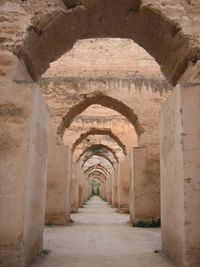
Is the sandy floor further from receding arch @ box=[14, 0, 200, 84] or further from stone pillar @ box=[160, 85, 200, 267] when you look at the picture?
receding arch @ box=[14, 0, 200, 84]

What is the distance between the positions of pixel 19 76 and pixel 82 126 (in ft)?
30.6

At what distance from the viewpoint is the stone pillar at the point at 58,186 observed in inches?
323

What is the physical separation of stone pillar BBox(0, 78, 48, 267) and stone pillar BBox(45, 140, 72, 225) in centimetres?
441

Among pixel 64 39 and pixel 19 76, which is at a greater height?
pixel 64 39

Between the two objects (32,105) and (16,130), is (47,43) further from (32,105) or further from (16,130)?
(16,130)

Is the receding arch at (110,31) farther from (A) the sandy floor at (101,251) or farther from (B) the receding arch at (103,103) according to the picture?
(B) the receding arch at (103,103)

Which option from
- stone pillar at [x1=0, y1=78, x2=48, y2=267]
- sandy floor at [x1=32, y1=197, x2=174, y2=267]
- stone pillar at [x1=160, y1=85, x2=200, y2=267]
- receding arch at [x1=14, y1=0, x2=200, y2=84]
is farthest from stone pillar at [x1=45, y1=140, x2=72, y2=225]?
stone pillar at [x1=160, y1=85, x2=200, y2=267]

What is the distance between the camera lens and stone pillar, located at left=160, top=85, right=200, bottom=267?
10.7 ft

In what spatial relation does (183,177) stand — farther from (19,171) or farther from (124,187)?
(124,187)

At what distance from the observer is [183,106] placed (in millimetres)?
3559

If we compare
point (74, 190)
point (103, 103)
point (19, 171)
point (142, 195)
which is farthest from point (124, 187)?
point (19, 171)

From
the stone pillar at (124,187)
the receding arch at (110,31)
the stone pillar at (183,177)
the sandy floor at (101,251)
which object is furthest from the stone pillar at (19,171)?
the stone pillar at (124,187)

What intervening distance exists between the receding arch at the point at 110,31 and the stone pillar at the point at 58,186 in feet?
13.3

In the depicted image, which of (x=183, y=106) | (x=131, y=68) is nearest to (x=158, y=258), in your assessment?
(x=183, y=106)
